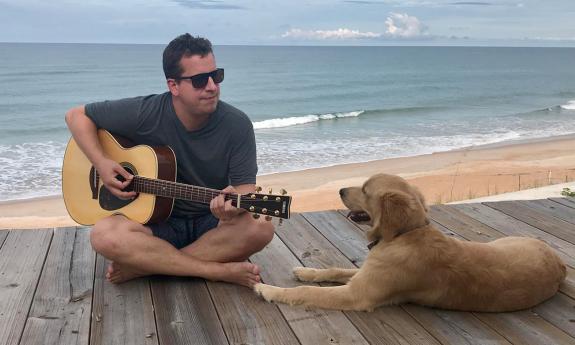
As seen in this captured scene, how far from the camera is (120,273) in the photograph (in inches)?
136

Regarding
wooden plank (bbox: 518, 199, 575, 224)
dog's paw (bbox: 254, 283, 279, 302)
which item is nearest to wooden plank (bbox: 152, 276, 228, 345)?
dog's paw (bbox: 254, 283, 279, 302)

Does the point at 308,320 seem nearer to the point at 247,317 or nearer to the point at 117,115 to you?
the point at 247,317

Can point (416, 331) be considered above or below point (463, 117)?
above

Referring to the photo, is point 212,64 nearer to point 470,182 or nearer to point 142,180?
point 142,180

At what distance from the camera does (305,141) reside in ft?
55.4

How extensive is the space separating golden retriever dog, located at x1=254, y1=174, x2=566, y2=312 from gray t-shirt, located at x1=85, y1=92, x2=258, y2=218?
0.70 meters

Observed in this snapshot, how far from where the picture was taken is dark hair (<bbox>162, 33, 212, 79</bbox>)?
3.40 meters

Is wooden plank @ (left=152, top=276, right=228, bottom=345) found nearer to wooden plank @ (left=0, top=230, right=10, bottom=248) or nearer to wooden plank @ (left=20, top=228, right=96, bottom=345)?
wooden plank @ (left=20, top=228, right=96, bottom=345)

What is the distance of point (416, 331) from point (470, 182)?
28.7 feet

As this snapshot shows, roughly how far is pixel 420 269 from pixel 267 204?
2.93ft

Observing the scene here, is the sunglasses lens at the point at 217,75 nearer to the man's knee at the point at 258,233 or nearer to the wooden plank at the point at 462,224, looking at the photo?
the man's knee at the point at 258,233

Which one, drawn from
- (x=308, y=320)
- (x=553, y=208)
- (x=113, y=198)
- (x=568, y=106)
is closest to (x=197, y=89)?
(x=113, y=198)

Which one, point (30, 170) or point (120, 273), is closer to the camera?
point (120, 273)

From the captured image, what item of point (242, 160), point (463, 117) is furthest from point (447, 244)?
point (463, 117)
